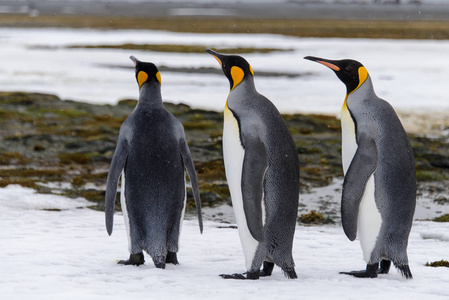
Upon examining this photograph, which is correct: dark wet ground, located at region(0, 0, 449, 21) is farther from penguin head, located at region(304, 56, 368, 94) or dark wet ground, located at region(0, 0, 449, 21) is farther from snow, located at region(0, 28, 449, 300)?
penguin head, located at region(304, 56, 368, 94)

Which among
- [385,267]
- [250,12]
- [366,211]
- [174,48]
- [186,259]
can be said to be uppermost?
[250,12]

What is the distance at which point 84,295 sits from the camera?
4.08m

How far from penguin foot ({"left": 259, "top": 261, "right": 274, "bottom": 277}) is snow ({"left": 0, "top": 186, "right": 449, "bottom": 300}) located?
8 centimetres

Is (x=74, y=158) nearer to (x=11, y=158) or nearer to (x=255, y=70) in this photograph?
(x=11, y=158)

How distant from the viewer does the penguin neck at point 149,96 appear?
194 inches

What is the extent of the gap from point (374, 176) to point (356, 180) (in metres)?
0.15

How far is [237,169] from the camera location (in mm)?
4527

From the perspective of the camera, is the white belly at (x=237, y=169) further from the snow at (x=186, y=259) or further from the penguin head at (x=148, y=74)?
the penguin head at (x=148, y=74)

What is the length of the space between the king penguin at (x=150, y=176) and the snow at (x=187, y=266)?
0.24 meters

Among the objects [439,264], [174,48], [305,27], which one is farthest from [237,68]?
[305,27]

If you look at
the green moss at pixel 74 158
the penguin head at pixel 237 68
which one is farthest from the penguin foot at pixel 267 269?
the green moss at pixel 74 158

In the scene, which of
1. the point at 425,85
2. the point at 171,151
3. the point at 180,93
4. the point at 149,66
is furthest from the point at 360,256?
the point at 425,85

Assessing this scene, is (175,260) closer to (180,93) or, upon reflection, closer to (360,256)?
(360,256)

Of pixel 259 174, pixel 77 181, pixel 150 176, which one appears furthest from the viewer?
pixel 77 181
